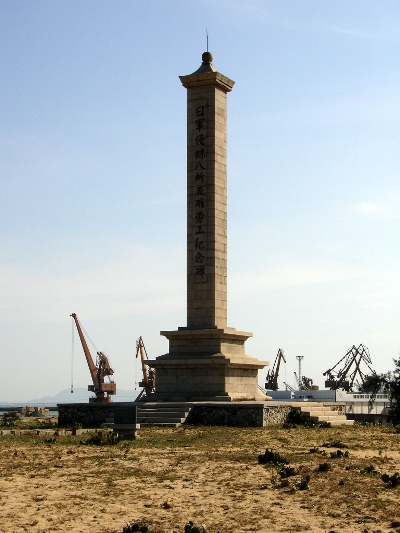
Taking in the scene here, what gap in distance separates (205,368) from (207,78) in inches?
522

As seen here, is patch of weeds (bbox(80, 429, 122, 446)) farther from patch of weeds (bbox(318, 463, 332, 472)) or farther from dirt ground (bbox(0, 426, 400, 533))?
patch of weeds (bbox(318, 463, 332, 472))

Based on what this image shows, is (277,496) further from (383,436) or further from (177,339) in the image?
(177,339)

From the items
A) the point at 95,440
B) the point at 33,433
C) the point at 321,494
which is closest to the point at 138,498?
the point at 321,494

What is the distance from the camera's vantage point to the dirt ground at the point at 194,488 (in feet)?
43.7

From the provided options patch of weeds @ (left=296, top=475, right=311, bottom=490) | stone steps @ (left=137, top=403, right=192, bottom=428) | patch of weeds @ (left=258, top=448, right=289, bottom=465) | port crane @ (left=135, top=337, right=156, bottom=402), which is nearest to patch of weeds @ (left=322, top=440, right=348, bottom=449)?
patch of weeds @ (left=258, top=448, right=289, bottom=465)

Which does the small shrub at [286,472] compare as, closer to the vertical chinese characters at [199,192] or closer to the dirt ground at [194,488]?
A: the dirt ground at [194,488]

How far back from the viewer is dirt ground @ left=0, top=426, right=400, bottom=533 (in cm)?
1330

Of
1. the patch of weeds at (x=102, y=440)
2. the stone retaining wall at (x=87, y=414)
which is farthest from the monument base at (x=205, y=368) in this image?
the patch of weeds at (x=102, y=440)

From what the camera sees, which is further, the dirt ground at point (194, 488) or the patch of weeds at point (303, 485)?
the patch of weeds at point (303, 485)

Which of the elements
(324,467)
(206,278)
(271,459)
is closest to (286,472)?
(324,467)

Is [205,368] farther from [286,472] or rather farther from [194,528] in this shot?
[194,528]

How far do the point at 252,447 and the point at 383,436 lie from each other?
6843 mm

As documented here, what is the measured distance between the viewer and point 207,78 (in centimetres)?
3888

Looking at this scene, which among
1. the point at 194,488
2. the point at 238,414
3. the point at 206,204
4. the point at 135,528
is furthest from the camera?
the point at 206,204
